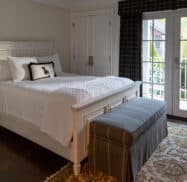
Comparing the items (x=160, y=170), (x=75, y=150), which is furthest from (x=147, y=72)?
(x=75, y=150)

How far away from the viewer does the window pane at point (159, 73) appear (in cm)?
402

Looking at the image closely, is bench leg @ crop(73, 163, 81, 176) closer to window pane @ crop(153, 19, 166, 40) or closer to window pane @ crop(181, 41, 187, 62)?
window pane @ crop(181, 41, 187, 62)

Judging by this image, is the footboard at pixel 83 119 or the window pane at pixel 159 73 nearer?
the footboard at pixel 83 119

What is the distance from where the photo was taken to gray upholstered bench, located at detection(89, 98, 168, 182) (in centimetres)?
205

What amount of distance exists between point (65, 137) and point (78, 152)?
0.70 feet

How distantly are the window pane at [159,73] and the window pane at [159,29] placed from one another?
491mm

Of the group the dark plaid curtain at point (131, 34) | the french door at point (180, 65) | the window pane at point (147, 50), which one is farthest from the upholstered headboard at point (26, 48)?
the french door at point (180, 65)

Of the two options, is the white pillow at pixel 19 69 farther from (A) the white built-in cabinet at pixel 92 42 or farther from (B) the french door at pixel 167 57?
(B) the french door at pixel 167 57

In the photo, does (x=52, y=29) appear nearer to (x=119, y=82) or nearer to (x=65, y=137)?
(x=119, y=82)

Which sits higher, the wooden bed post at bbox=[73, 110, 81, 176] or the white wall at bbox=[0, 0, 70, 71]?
the white wall at bbox=[0, 0, 70, 71]

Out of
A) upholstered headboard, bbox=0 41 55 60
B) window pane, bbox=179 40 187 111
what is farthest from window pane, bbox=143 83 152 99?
upholstered headboard, bbox=0 41 55 60

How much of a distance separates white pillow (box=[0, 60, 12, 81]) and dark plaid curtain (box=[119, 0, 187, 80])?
209 centimetres

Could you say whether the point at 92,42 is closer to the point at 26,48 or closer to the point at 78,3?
the point at 78,3

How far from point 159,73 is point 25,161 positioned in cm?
276
